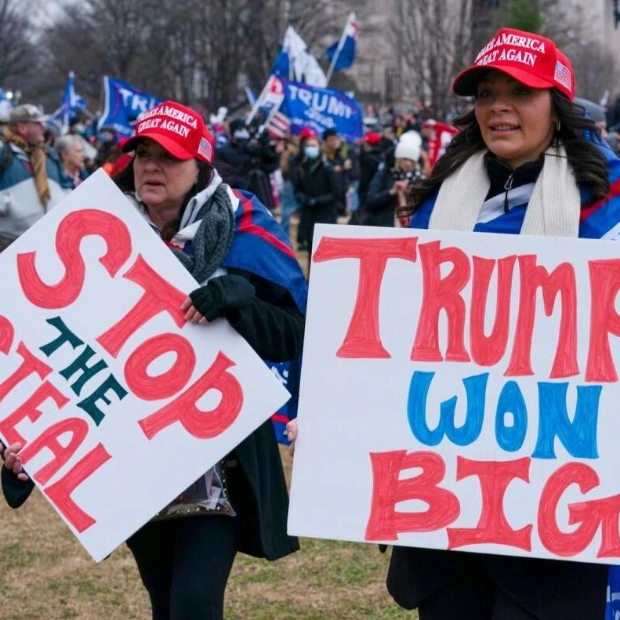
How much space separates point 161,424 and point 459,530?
80cm

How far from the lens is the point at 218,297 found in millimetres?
3131

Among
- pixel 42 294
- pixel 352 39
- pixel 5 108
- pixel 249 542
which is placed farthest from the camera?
pixel 352 39

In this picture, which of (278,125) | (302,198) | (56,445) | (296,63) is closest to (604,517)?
(56,445)

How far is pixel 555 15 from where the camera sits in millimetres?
44844

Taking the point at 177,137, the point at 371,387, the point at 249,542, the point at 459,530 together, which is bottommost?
the point at 249,542

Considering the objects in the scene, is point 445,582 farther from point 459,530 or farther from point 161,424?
point 161,424

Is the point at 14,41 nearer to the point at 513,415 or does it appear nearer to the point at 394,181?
the point at 394,181

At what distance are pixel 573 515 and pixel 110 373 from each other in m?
1.18

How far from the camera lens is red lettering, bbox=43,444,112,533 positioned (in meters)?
3.14

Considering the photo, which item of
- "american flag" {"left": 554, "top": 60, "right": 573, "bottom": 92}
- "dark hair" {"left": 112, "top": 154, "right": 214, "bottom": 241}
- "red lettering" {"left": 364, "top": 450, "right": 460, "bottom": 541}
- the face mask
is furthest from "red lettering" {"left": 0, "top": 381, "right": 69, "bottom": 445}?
the face mask

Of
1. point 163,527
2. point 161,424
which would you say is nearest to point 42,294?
point 161,424

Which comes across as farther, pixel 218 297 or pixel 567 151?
pixel 218 297

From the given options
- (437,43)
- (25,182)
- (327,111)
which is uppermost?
(437,43)

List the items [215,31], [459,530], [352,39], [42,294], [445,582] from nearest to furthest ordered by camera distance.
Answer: [459,530] → [445,582] → [42,294] → [352,39] → [215,31]
